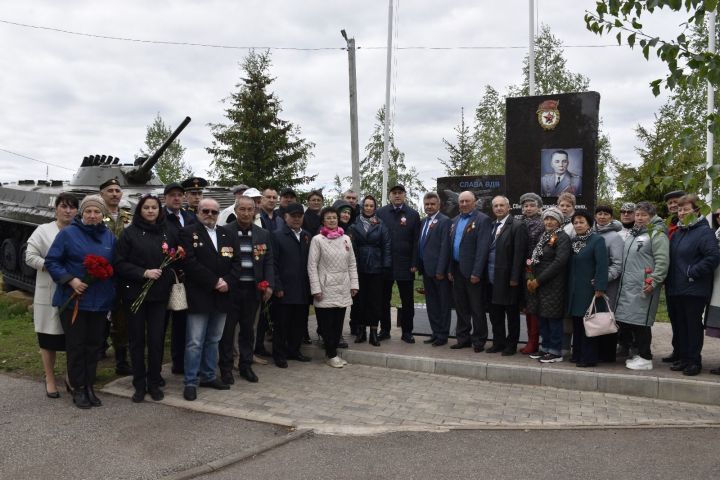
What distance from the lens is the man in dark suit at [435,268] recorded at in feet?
26.6

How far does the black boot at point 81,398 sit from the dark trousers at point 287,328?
7.62ft

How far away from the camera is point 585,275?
698 cm

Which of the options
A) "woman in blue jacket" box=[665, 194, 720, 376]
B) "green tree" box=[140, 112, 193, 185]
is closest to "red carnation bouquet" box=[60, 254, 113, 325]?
"woman in blue jacket" box=[665, 194, 720, 376]

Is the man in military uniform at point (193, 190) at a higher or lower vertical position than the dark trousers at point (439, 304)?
higher

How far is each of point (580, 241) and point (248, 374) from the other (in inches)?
159

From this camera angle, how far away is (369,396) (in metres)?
6.20

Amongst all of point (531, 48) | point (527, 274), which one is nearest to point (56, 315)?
point (527, 274)

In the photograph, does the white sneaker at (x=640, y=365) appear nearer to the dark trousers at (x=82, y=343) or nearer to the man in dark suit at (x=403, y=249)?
the man in dark suit at (x=403, y=249)

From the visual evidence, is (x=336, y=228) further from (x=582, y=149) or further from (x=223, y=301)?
(x=582, y=149)

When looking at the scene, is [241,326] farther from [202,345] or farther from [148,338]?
[148,338]

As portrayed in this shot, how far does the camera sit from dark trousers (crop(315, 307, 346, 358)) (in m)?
7.48

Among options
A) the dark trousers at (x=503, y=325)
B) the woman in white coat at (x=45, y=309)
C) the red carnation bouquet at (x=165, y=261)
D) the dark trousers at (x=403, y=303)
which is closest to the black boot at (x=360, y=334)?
the dark trousers at (x=403, y=303)

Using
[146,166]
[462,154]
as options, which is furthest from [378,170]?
[146,166]

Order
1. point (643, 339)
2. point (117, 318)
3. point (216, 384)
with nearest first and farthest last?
1. point (216, 384)
2. point (643, 339)
3. point (117, 318)
